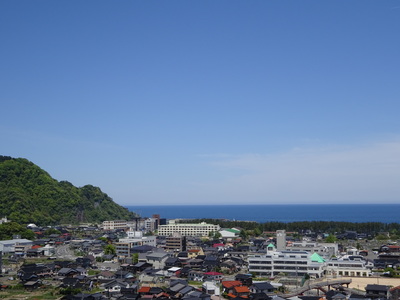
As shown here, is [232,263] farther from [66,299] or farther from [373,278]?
[66,299]

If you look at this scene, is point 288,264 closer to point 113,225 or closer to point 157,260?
point 157,260

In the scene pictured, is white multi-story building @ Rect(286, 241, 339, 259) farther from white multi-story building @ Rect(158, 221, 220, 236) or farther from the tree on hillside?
the tree on hillside

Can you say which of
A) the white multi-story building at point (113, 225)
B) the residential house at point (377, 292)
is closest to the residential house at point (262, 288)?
the residential house at point (377, 292)

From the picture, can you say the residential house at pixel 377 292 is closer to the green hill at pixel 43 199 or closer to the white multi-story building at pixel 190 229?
the white multi-story building at pixel 190 229

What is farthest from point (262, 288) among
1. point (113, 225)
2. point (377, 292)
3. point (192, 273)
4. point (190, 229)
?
point (113, 225)

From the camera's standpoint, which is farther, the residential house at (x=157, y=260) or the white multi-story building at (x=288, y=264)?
the residential house at (x=157, y=260)
